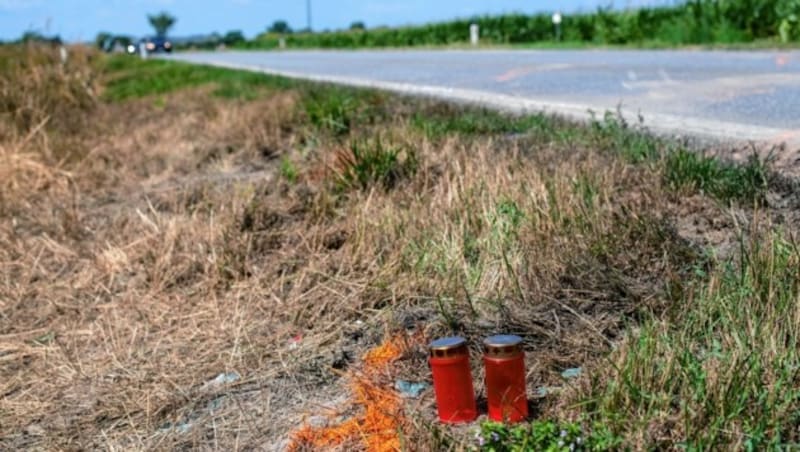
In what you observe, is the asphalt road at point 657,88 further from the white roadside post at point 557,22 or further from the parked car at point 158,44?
the parked car at point 158,44

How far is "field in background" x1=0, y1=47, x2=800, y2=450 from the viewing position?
2.69 m

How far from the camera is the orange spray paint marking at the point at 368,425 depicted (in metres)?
2.76

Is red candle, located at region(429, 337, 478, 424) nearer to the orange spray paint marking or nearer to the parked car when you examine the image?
the orange spray paint marking

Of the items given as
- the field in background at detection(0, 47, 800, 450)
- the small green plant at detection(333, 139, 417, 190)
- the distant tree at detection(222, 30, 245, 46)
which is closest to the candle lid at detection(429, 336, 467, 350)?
the field in background at detection(0, 47, 800, 450)

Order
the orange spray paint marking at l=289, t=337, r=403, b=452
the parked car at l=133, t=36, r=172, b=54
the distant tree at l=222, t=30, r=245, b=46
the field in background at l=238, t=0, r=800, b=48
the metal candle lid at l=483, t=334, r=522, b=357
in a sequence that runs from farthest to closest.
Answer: the distant tree at l=222, t=30, r=245, b=46, the parked car at l=133, t=36, r=172, b=54, the field in background at l=238, t=0, r=800, b=48, the orange spray paint marking at l=289, t=337, r=403, b=452, the metal candle lid at l=483, t=334, r=522, b=357

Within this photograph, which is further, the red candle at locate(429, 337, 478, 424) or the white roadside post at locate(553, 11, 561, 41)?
the white roadside post at locate(553, 11, 561, 41)

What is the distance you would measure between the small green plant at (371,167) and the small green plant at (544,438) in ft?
9.21

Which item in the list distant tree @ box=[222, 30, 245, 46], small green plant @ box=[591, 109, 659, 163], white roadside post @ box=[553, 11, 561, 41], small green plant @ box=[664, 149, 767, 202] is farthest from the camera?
distant tree @ box=[222, 30, 245, 46]

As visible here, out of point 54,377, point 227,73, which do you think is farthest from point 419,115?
point 227,73

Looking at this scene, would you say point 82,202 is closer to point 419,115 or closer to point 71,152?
point 71,152

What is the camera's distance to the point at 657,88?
8.73 m

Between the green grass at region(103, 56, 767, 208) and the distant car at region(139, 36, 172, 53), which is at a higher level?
the distant car at region(139, 36, 172, 53)

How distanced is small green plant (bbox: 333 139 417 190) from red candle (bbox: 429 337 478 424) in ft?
8.44

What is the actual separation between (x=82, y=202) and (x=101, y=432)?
4.06 m
